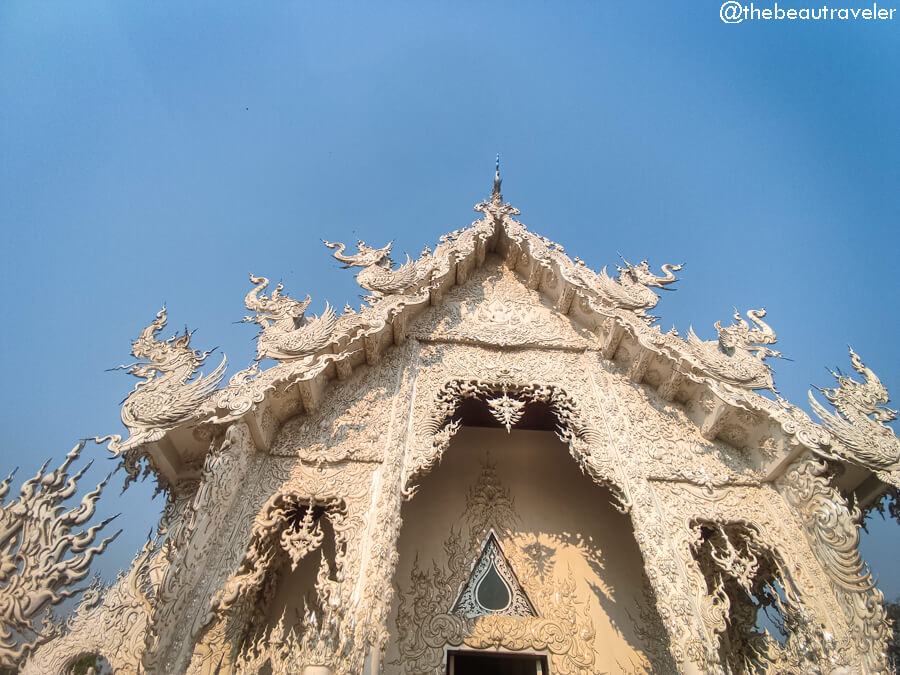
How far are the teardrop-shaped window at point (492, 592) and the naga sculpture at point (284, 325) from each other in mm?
2921

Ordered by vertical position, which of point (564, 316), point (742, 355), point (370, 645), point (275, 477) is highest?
point (564, 316)

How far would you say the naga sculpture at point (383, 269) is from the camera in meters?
5.12

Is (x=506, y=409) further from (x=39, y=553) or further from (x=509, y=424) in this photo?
A: (x=39, y=553)

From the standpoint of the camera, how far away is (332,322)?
15.3ft

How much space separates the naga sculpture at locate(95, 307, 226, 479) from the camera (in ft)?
11.3

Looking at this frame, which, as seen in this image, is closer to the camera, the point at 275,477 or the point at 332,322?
the point at 275,477

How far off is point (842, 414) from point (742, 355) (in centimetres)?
89

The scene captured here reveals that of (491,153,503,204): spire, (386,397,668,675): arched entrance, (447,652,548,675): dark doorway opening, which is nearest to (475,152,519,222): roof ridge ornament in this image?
(491,153,503,204): spire

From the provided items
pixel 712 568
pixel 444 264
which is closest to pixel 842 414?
pixel 712 568

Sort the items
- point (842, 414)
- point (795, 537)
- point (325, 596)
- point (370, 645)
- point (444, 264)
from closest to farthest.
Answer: point (370, 645), point (325, 596), point (795, 537), point (842, 414), point (444, 264)

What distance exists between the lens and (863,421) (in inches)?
161

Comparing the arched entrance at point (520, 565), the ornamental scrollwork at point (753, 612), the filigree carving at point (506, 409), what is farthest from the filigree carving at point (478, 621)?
the filigree carving at point (506, 409)

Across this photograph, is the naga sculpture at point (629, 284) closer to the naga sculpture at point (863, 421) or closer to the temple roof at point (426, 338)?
the temple roof at point (426, 338)

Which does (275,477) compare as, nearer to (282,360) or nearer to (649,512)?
(282,360)
